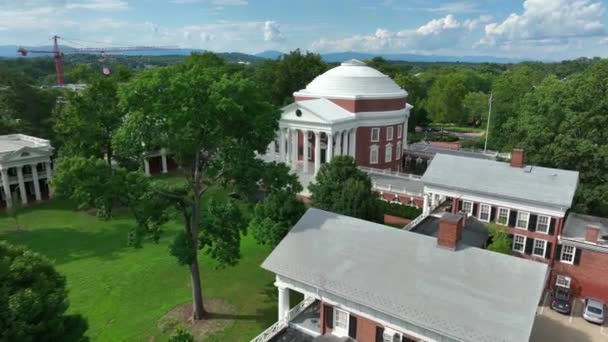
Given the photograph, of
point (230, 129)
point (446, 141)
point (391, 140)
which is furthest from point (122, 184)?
point (446, 141)

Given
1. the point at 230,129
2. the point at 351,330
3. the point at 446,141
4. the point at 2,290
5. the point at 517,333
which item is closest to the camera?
the point at 2,290

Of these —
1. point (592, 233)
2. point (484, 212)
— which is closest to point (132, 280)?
point (484, 212)

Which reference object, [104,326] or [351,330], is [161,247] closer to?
[104,326]

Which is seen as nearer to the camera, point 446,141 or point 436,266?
point 436,266

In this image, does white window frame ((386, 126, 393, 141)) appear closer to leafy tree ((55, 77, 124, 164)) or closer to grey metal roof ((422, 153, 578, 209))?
grey metal roof ((422, 153, 578, 209))

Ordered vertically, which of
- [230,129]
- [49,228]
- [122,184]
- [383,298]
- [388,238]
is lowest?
[49,228]

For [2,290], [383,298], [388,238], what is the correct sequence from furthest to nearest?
[388,238]
[383,298]
[2,290]

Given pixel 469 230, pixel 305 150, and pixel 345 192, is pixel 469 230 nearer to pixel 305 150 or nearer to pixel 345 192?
pixel 345 192
